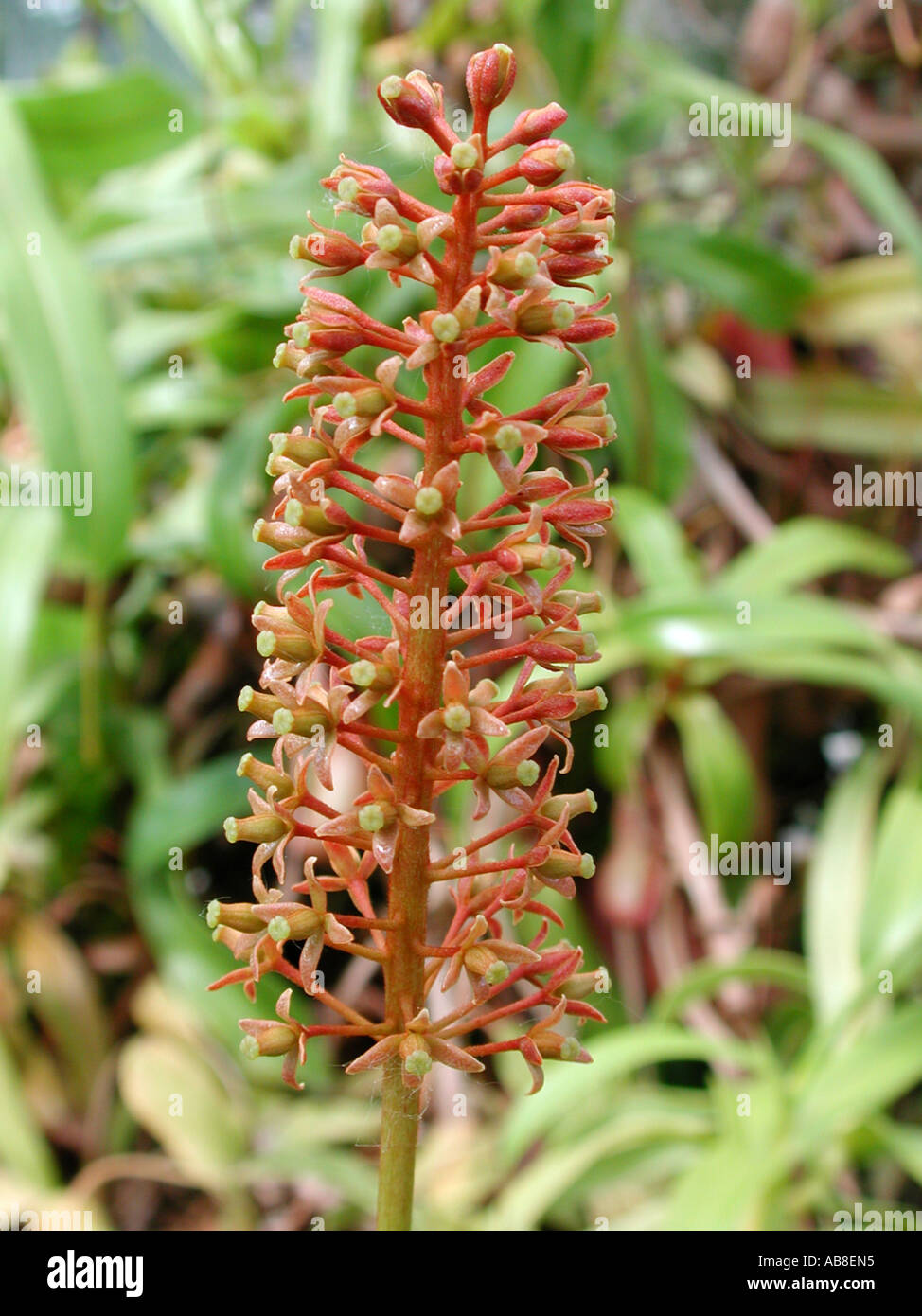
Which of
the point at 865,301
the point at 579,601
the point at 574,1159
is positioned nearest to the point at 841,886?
the point at 574,1159

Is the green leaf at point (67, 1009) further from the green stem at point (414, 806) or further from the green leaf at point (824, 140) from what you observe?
the green leaf at point (824, 140)

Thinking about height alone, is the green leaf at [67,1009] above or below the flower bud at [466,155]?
below

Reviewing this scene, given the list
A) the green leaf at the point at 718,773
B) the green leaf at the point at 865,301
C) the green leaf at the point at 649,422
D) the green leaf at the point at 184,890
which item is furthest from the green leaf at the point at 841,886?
the green leaf at the point at 865,301

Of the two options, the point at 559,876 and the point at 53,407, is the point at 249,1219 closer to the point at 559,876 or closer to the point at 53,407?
the point at 53,407

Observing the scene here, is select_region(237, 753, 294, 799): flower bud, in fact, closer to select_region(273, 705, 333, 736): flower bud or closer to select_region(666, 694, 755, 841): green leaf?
select_region(273, 705, 333, 736): flower bud

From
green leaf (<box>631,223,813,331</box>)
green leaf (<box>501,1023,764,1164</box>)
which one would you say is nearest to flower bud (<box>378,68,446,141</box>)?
green leaf (<box>501,1023,764,1164</box>)

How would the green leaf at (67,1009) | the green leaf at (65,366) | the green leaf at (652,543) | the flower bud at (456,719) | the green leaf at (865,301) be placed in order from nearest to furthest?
the flower bud at (456,719) → the green leaf at (65,366) → the green leaf at (652,543) → the green leaf at (67,1009) → the green leaf at (865,301)

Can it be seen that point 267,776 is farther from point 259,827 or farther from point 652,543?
point 652,543

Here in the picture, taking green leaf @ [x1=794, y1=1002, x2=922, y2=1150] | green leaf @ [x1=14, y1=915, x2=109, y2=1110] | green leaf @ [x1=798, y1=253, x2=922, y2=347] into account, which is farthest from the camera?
green leaf @ [x1=798, y1=253, x2=922, y2=347]
